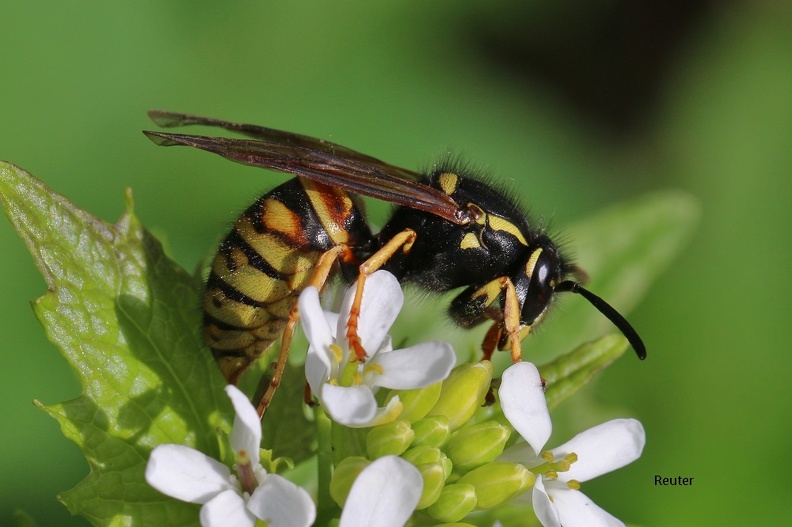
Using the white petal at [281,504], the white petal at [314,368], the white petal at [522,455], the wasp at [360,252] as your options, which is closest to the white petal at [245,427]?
the white petal at [281,504]

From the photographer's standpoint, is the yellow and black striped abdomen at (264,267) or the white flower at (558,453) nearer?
the white flower at (558,453)

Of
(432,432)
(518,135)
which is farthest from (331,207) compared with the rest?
(518,135)

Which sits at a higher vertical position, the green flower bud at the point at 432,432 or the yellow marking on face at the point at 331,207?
the yellow marking on face at the point at 331,207

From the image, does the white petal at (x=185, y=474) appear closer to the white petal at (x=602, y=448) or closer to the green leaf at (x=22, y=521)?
the green leaf at (x=22, y=521)

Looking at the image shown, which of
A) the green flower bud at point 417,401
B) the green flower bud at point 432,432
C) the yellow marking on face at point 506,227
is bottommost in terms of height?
the green flower bud at point 432,432

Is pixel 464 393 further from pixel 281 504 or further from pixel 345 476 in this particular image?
pixel 281 504

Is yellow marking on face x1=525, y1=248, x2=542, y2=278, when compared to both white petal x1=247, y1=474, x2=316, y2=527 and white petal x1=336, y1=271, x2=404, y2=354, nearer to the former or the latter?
white petal x1=336, y1=271, x2=404, y2=354

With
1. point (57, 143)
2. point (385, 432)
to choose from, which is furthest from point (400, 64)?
point (385, 432)
